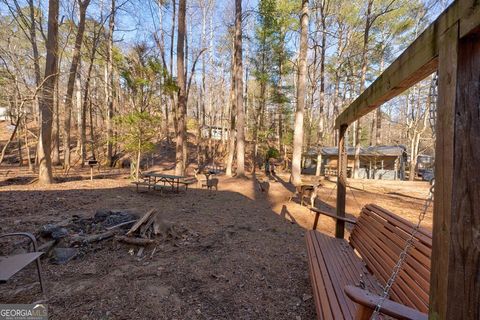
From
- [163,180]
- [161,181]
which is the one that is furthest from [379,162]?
[163,180]

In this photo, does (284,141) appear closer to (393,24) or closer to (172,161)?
(172,161)

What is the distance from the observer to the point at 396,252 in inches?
81.9

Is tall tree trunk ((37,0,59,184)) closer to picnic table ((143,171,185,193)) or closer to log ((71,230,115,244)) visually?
picnic table ((143,171,185,193))

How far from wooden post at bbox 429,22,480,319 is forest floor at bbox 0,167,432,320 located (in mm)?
1759

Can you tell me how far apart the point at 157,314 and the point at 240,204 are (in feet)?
16.8

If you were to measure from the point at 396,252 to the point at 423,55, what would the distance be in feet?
5.22

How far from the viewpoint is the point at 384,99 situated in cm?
226

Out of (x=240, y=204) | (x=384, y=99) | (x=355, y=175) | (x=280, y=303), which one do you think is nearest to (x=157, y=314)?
(x=280, y=303)

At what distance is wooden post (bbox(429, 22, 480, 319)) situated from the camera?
979 millimetres

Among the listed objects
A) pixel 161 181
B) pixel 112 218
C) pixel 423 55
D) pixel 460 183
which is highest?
pixel 423 55

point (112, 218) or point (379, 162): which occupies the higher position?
point (379, 162)

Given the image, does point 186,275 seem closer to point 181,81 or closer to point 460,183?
point 460,183

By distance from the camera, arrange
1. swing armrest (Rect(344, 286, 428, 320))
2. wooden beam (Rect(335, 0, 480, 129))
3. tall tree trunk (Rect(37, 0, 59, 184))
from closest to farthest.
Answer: wooden beam (Rect(335, 0, 480, 129))
swing armrest (Rect(344, 286, 428, 320))
tall tree trunk (Rect(37, 0, 59, 184))

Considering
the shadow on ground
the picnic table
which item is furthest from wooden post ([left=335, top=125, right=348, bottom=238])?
the picnic table
